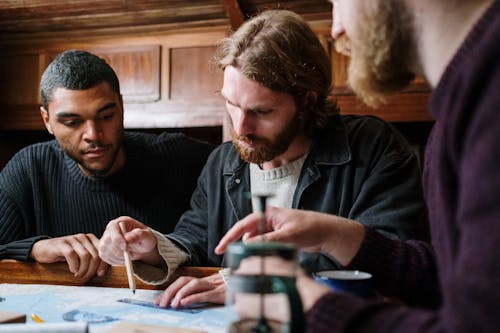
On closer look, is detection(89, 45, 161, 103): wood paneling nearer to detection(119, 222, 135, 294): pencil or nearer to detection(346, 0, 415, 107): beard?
detection(119, 222, 135, 294): pencil

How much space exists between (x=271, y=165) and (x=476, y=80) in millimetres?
1333

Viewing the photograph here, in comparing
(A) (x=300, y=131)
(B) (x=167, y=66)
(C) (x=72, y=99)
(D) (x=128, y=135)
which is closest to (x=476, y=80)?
(A) (x=300, y=131)

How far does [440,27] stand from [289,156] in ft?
3.84

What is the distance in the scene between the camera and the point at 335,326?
0.72m

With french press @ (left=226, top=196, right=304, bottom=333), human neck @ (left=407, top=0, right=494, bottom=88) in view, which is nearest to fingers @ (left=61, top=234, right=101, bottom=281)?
french press @ (left=226, top=196, right=304, bottom=333)

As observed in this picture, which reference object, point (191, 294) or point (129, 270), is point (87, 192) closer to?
point (129, 270)

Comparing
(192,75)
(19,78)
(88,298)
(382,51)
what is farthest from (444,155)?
(19,78)

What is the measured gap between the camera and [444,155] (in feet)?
2.31

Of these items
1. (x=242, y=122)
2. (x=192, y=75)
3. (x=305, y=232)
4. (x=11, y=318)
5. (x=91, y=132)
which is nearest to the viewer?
(x=11, y=318)

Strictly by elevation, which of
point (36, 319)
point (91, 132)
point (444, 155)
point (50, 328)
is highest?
point (444, 155)

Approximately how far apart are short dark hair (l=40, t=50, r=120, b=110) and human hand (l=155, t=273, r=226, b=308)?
1223mm

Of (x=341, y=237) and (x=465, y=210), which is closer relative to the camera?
(x=465, y=210)

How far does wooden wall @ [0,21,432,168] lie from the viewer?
4.10 m

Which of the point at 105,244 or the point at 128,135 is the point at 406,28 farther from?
the point at 128,135
